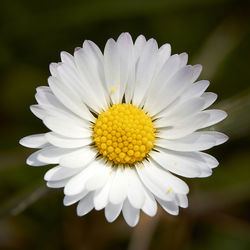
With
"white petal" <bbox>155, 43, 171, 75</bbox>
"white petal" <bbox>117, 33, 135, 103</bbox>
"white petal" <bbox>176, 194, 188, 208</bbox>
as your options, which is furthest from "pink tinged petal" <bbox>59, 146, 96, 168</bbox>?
"white petal" <bbox>155, 43, 171, 75</bbox>


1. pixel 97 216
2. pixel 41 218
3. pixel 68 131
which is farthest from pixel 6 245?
pixel 68 131

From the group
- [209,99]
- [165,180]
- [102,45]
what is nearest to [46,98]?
[165,180]

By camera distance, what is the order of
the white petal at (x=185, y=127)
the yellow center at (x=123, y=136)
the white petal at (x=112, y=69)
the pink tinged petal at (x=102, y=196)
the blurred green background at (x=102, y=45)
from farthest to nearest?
the blurred green background at (x=102, y=45) → the yellow center at (x=123, y=136) → the white petal at (x=112, y=69) → the white petal at (x=185, y=127) → the pink tinged petal at (x=102, y=196)

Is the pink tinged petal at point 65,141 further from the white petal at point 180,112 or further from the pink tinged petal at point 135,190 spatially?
the white petal at point 180,112

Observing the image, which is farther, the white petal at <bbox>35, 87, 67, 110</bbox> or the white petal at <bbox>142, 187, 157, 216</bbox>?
the white petal at <bbox>35, 87, 67, 110</bbox>

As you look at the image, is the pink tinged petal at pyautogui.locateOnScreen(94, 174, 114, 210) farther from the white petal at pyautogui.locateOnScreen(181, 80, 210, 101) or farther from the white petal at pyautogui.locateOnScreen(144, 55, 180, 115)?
the white petal at pyautogui.locateOnScreen(181, 80, 210, 101)

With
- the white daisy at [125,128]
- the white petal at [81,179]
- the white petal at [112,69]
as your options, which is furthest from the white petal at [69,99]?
the white petal at [81,179]

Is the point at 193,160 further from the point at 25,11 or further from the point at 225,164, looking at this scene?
the point at 25,11
